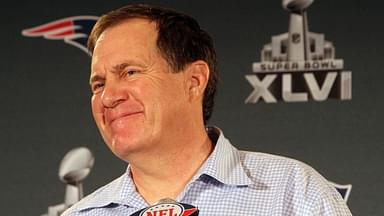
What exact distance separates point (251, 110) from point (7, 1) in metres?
0.82

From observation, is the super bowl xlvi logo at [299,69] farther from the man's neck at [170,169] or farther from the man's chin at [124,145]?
the man's chin at [124,145]

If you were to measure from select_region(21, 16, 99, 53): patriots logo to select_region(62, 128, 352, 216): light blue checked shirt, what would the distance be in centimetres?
120

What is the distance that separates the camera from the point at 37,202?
94.7 inches

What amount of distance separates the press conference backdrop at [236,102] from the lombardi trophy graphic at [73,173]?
0.7 inches

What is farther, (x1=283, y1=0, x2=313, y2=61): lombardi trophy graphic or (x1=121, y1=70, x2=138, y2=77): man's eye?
(x1=283, y1=0, x2=313, y2=61): lombardi trophy graphic

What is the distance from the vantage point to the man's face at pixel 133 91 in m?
1.14

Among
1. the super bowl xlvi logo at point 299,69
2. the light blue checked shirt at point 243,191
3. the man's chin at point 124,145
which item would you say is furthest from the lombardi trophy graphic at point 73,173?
the man's chin at point 124,145

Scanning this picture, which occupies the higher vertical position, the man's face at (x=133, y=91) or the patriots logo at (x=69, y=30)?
the patriots logo at (x=69, y=30)

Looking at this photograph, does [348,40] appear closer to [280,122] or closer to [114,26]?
[280,122]

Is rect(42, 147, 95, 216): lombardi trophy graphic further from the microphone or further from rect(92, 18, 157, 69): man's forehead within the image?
the microphone

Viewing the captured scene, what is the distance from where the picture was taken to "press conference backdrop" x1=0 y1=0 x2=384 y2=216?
7.11 ft

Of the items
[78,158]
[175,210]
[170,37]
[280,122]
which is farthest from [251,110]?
[175,210]

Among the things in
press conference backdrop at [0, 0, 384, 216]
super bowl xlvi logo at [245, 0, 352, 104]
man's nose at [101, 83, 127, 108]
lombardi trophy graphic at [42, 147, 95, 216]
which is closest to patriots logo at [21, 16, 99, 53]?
press conference backdrop at [0, 0, 384, 216]

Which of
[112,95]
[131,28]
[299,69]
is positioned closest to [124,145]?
[112,95]
